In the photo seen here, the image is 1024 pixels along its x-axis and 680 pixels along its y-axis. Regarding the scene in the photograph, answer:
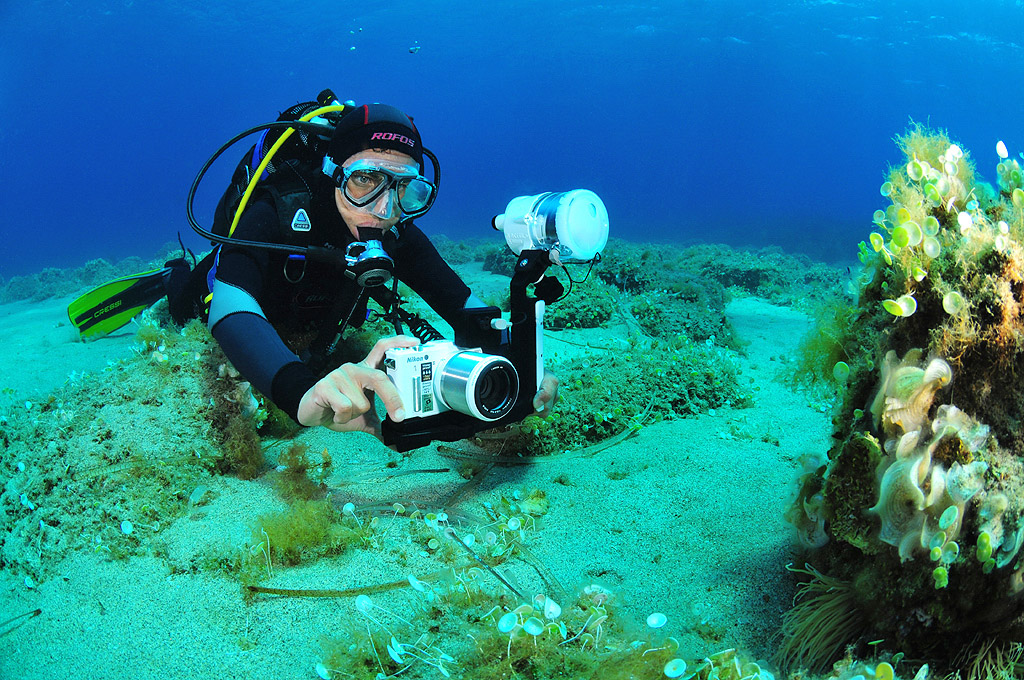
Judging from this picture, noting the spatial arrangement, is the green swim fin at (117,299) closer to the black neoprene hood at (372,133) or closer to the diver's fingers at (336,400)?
the black neoprene hood at (372,133)

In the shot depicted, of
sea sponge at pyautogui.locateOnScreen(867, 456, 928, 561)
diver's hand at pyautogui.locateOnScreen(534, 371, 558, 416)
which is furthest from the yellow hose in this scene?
sea sponge at pyautogui.locateOnScreen(867, 456, 928, 561)

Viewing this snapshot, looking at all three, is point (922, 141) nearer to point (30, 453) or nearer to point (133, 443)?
point (133, 443)

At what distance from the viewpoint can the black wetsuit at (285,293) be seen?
2.79 meters

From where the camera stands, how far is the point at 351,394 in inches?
94.1

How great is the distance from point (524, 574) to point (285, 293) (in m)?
2.71

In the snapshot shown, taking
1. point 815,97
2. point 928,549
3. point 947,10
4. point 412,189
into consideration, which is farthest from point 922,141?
point 815,97

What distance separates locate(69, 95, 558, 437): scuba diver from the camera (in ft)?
8.39

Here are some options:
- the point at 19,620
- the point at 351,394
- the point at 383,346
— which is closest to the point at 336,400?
the point at 351,394

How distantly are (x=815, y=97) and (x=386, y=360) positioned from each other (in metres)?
122

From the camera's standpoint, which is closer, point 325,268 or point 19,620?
point 19,620

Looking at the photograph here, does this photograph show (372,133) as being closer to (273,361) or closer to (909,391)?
(273,361)

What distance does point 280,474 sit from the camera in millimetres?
3275

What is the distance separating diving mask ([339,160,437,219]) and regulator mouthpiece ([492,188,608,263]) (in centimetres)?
110

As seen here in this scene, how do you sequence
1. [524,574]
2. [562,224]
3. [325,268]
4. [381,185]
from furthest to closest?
1. [325,268]
2. [381,185]
3. [562,224]
4. [524,574]
